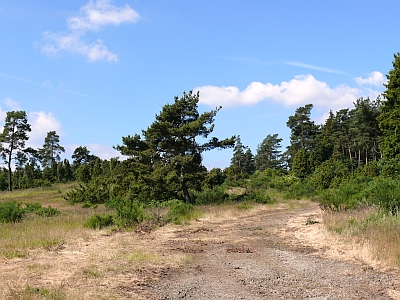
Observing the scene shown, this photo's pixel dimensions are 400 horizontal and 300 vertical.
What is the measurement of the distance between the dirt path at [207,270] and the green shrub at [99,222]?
8.46 feet

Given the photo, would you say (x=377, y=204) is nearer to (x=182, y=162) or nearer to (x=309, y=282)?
(x=309, y=282)

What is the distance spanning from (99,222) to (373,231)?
992 cm

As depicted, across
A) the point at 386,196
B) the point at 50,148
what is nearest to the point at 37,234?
the point at 386,196

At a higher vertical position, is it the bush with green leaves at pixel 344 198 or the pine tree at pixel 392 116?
the pine tree at pixel 392 116

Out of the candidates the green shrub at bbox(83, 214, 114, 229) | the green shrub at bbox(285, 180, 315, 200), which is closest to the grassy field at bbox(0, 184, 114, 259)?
the green shrub at bbox(83, 214, 114, 229)

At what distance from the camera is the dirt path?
602cm

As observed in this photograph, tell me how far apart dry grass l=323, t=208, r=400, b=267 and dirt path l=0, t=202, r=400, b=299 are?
332mm

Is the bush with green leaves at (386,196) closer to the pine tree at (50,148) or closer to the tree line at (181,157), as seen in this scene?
the tree line at (181,157)

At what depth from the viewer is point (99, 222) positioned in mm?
14766

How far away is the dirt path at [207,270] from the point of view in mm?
6020

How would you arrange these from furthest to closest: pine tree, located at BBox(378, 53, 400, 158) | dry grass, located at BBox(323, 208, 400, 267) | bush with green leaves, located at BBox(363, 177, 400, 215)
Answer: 1. pine tree, located at BBox(378, 53, 400, 158)
2. bush with green leaves, located at BBox(363, 177, 400, 215)
3. dry grass, located at BBox(323, 208, 400, 267)

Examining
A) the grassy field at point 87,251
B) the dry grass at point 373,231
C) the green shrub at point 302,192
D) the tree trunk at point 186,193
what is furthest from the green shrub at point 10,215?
the green shrub at point 302,192

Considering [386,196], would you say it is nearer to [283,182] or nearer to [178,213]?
[178,213]

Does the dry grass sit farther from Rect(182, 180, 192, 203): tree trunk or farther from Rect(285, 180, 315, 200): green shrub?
Rect(285, 180, 315, 200): green shrub
